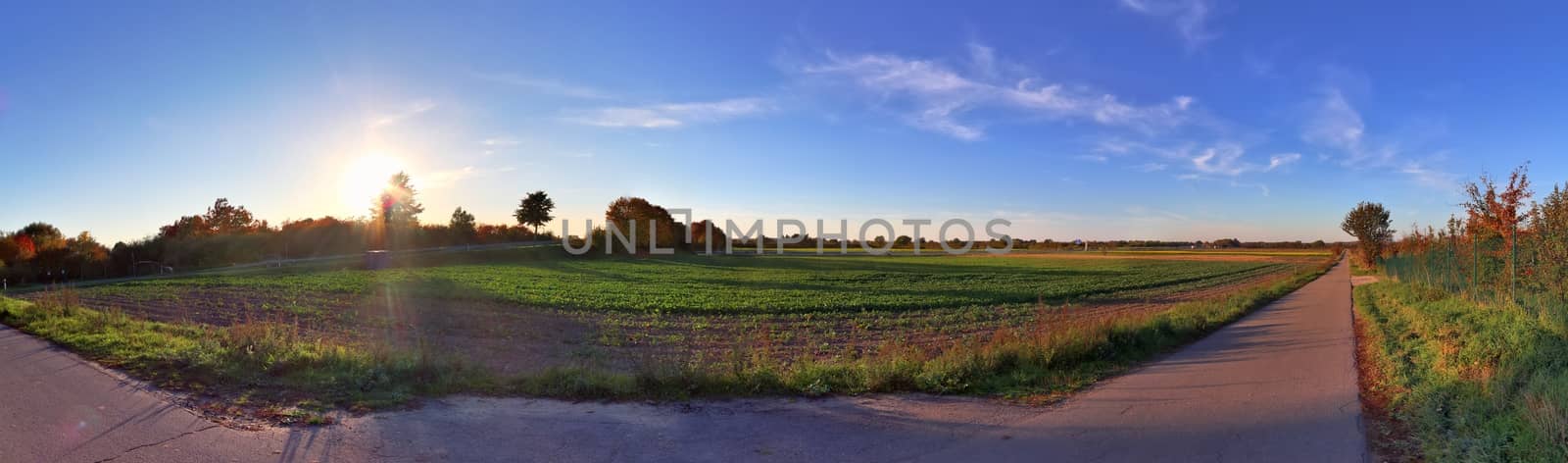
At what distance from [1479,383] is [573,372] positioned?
9.92 meters

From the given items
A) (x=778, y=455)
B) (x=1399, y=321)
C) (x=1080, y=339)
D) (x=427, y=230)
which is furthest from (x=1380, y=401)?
(x=427, y=230)

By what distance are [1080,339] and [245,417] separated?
33.3 feet

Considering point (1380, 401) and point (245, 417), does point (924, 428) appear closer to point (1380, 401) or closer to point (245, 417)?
point (1380, 401)

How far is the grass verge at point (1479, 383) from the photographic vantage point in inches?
206

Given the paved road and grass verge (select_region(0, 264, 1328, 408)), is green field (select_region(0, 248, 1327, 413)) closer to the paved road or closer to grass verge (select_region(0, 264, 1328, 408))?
grass verge (select_region(0, 264, 1328, 408))

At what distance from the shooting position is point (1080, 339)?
10094 millimetres

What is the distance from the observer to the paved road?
5332 mm

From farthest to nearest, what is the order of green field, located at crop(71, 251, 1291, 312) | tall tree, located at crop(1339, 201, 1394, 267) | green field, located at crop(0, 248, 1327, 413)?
tall tree, located at crop(1339, 201, 1394, 267)
green field, located at crop(71, 251, 1291, 312)
green field, located at crop(0, 248, 1327, 413)

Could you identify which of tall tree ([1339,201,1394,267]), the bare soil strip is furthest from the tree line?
tall tree ([1339,201,1394,267])

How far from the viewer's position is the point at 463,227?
240 ft

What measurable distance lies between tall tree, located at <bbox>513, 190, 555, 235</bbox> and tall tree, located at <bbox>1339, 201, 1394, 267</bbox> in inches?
3426

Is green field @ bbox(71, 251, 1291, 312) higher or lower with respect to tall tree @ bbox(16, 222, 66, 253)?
lower

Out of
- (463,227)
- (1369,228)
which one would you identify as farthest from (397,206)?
(1369,228)

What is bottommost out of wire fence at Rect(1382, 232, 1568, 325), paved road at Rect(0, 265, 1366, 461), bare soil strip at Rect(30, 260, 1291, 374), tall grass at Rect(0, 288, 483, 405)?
bare soil strip at Rect(30, 260, 1291, 374)
